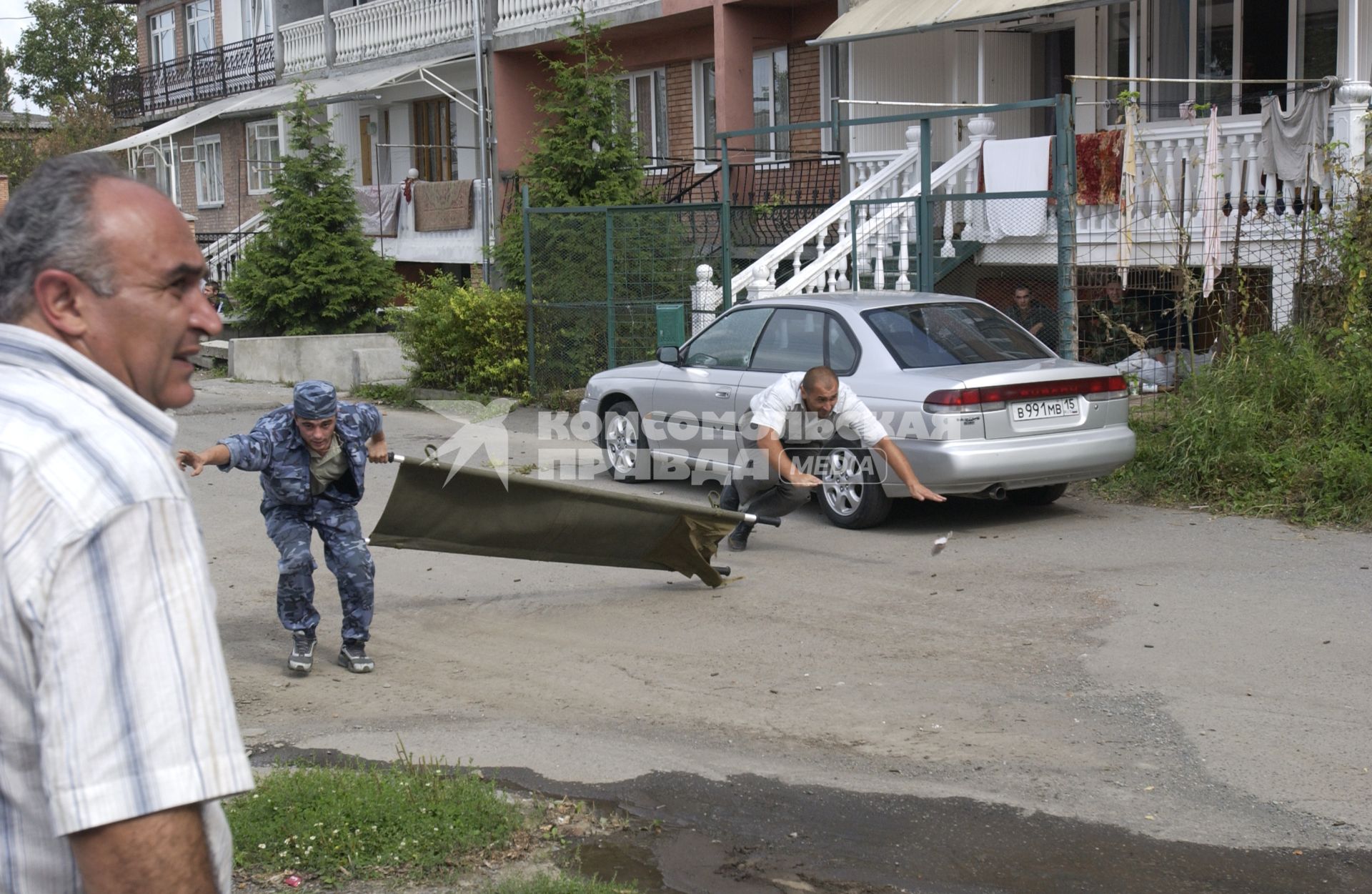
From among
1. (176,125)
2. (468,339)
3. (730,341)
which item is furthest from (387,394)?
(176,125)

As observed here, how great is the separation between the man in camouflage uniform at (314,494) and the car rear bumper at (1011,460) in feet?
13.1

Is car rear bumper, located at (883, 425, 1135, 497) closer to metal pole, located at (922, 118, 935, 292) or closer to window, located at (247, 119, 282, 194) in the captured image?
metal pole, located at (922, 118, 935, 292)

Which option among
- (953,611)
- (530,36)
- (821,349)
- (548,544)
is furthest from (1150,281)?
(530,36)

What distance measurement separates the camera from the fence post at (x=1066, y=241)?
12430mm

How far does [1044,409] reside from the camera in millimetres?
9672

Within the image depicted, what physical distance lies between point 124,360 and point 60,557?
32 centimetres

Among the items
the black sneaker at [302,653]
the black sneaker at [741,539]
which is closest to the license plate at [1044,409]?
the black sneaker at [741,539]

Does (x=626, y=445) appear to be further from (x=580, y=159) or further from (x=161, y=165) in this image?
(x=161, y=165)

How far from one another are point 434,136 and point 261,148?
7121mm

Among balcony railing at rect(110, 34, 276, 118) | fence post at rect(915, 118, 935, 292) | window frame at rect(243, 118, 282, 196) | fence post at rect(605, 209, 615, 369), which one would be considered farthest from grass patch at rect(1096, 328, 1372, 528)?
balcony railing at rect(110, 34, 276, 118)

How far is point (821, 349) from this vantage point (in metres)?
10.4

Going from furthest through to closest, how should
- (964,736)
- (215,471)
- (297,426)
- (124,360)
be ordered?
(215,471) → (297,426) → (964,736) → (124,360)

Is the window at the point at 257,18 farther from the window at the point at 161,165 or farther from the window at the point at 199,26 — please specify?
the window at the point at 161,165

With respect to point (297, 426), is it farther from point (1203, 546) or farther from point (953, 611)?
point (1203, 546)
